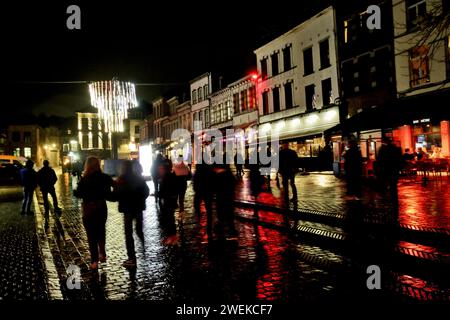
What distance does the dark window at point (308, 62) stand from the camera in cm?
3173

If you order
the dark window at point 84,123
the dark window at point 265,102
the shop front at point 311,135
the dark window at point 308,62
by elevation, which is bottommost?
the shop front at point 311,135

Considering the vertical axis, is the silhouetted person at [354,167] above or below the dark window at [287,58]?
below

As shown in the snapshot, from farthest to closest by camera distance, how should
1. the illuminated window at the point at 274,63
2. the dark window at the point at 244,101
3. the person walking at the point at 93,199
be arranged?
the dark window at the point at 244,101 → the illuminated window at the point at 274,63 → the person walking at the point at 93,199

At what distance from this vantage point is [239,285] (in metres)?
5.77

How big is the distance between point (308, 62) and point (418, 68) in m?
10.5

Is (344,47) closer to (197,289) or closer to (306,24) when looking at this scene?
(306,24)

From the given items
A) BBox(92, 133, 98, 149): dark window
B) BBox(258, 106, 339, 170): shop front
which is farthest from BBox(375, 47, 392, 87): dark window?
BBox(92, 133, 98, 149): dark window

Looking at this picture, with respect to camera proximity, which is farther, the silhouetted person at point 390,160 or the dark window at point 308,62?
the dark window at point 308,62

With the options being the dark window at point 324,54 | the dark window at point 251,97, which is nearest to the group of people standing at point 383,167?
the dark window at point 324,54

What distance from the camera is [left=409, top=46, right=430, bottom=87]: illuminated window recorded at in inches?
876

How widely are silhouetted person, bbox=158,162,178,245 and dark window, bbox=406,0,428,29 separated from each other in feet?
58.0

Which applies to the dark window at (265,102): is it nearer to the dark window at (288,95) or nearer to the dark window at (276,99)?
the dark window at (276,99)

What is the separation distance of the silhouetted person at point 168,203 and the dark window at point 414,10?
1768 centimetres

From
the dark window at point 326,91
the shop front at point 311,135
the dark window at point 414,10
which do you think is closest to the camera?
the dark window at point 414,10
